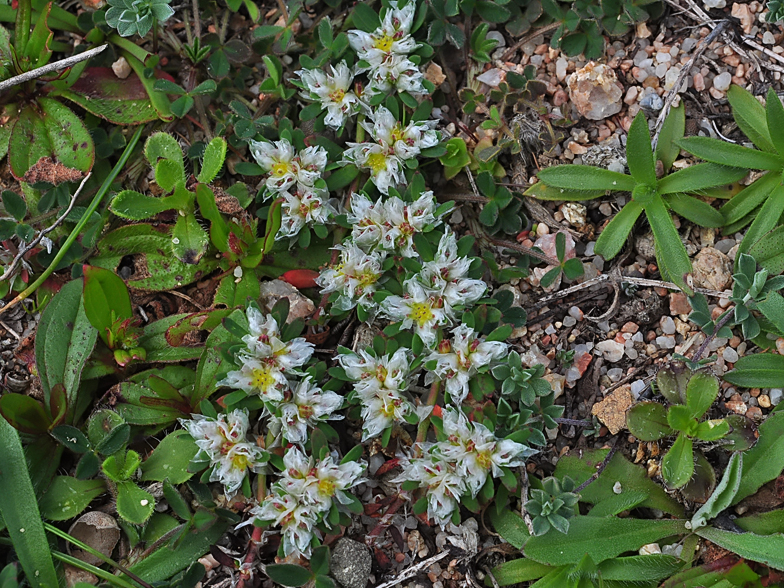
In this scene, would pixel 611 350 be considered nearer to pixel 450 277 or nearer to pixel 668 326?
pixel 668 326

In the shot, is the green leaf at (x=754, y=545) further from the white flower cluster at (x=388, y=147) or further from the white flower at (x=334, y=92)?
the white flower at (x=334, y=92)

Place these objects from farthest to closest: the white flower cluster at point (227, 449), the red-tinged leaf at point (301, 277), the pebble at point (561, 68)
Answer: the pebble at point (561, 68)
the red-tinged leaf at point (301, 277)
the white flower cluster at point (227, 449)

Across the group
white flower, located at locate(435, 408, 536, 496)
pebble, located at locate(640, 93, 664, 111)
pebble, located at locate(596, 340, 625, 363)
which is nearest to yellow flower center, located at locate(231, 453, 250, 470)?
white flower, located at locate(435, 408, 536, 496)

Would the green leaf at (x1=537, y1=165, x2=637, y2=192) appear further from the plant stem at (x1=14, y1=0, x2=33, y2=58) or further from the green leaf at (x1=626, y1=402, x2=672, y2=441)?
the plant stem at (x1=14, y1=0, x2=33, y2=58)

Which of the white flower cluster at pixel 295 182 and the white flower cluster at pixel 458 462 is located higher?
the white flower cluster at pixel 295 182

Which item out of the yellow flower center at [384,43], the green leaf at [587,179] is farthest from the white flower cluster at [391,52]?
the green leaf at [587,179]
